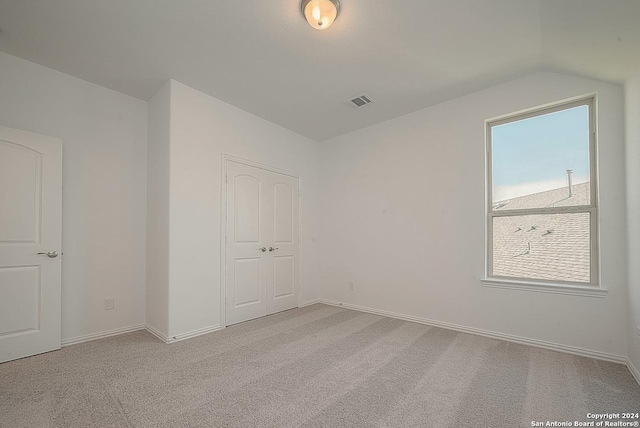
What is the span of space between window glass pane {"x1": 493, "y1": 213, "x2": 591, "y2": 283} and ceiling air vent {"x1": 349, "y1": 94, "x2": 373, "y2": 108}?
2047mm

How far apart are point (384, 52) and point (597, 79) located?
1964mm

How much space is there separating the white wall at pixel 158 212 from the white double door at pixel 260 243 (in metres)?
0.70

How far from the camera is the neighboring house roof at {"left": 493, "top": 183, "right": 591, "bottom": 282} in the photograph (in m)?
2.68

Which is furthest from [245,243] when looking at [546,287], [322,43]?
[546,287]

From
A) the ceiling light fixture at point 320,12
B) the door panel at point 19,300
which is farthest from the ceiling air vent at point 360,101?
the door panel at point 19,300

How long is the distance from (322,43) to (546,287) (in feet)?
10.3

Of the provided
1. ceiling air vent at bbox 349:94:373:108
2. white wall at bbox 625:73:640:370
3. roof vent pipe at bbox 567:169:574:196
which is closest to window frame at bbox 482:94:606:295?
roof vent pipe at bbox 567:169:574:196

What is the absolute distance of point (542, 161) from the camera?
292 cm

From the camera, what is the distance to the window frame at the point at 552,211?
259cm

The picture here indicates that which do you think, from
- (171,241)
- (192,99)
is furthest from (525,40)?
(171,241)

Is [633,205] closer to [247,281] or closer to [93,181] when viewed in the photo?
[247,281]

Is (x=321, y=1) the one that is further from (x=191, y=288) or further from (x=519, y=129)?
(x=191, y=288)

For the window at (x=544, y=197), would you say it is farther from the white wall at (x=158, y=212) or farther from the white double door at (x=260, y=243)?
the white wall at (x=158, y=212)

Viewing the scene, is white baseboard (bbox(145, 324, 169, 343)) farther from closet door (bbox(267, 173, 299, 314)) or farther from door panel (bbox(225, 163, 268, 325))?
closet door (bbox(267, 173, 299, 314))
